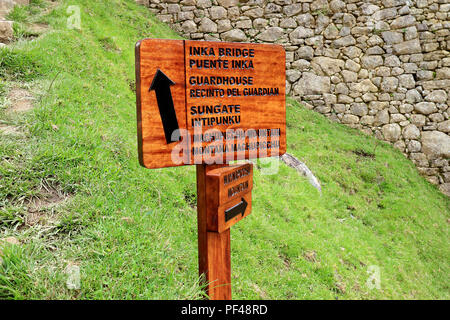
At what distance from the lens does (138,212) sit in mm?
2451

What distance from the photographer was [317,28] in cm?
778

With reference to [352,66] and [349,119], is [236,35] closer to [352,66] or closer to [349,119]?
[352,66]

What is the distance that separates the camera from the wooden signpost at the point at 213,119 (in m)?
1.62

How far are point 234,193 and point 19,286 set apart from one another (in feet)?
3.97

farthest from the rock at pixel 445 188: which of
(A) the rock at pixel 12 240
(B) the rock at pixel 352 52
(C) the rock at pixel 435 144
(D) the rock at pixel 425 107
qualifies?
(A) the rock at pixel 12 240

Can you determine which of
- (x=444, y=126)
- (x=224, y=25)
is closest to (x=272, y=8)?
(x=224, y=25)

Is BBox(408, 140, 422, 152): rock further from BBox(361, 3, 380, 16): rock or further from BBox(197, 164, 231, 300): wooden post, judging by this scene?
BBox(197, 164, 231, 300): wooden post

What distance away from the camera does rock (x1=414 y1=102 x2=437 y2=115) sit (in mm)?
7391

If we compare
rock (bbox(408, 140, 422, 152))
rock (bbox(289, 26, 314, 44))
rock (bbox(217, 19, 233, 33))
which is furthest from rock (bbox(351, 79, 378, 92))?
rock (bbox(217, 19, 233, 33))

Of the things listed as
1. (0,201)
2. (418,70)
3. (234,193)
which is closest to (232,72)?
(234,193)

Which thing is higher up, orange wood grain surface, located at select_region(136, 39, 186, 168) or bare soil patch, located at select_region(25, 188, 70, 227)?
orange wood grain surface, located at select_region(136, 39, 186, 168)

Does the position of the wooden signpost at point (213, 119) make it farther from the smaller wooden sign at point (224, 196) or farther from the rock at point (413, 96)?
the rock at point (413, 96)

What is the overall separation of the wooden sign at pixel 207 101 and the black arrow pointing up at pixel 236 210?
29cm

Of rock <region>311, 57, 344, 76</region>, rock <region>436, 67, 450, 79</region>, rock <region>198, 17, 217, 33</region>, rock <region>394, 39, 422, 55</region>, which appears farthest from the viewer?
rock <region>198, 17, 217, 33</region>
